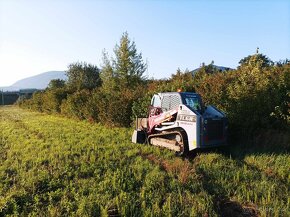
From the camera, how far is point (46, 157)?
381 inches

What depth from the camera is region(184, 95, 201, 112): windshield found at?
9984 mm

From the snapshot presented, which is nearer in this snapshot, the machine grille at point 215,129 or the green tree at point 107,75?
the machine grille at point 215,129

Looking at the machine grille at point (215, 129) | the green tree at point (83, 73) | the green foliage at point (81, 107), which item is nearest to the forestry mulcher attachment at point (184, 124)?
the machine grille at point (215, 129)

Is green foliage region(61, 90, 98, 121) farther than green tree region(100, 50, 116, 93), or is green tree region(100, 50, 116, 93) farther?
green tree region(100, 50, 116, 93)

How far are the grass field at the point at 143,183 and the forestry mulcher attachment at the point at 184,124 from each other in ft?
1.45

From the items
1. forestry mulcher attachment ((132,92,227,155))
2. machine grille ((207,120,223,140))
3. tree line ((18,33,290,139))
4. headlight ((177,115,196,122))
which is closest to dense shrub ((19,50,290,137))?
tree line ((18,33,290,139))

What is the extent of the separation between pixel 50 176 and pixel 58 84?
50543 millimetres

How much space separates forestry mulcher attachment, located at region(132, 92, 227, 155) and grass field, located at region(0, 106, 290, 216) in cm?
44

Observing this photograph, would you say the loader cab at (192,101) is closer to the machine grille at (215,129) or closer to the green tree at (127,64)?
the machine grille at (215,129)

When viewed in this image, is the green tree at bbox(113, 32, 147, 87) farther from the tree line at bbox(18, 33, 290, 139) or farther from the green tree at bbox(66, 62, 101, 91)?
the green tree at bbox(66, 62, 101, 91)

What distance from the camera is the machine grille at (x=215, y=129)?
30.2 feet

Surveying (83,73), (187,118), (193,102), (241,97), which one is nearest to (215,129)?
(187,118)

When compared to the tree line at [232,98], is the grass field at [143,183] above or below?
below

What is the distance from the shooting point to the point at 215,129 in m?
9.40
